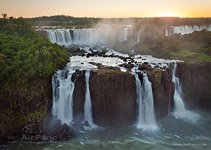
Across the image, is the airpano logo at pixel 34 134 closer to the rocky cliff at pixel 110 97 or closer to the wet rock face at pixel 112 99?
the rocky cliff at pixel 110 97

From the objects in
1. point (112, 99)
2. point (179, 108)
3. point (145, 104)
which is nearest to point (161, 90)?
point (145, 104)

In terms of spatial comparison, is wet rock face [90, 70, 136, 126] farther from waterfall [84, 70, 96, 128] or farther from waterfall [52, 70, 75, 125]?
waterfall [52, 70, 75, 125]

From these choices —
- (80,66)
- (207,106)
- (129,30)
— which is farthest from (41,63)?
(129,30)

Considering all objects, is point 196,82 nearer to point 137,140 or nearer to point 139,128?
point 139,128

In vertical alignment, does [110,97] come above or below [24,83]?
below

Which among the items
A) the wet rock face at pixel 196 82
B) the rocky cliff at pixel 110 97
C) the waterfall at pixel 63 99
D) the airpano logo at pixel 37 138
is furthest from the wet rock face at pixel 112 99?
the wet rock face at pixel 196 82

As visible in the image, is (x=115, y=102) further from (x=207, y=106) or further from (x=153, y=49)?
(x=153, y=49)
